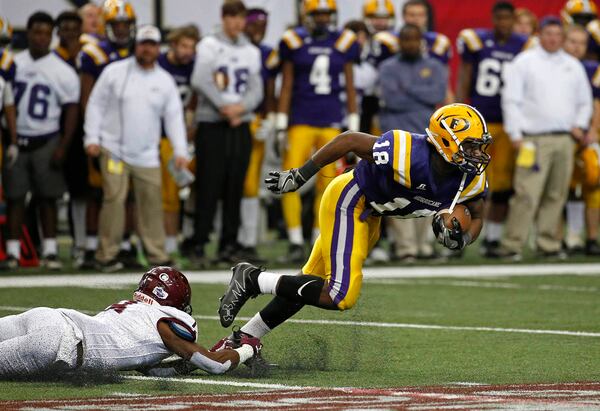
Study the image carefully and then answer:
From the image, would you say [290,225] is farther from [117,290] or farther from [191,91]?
[117,290]

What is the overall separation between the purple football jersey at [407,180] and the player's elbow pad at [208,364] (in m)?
1.13

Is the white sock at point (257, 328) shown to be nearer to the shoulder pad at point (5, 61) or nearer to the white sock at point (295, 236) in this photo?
the shoulder pad at point (5, 61)

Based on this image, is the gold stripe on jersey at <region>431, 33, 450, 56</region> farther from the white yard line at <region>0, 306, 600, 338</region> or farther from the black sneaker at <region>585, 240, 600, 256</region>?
the white yard line at <region>0, 306, 600, 338</region>

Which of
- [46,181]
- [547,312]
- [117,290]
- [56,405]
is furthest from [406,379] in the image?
[46,181]

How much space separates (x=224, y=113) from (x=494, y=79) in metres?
2.79

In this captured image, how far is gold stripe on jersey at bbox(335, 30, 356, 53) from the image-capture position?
42.0 ft

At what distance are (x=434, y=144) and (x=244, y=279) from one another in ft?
3.66

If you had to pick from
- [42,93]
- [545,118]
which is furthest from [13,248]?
[545,118]

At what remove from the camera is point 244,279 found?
22.8ft

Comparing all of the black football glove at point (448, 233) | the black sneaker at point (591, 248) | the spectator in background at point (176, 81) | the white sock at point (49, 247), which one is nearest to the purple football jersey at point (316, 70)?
the spectator in background at point (176, 81)

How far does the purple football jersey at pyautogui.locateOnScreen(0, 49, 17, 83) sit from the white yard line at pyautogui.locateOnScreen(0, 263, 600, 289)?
1.70 metres

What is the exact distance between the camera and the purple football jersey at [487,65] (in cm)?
1364

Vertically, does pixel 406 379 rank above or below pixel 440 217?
below

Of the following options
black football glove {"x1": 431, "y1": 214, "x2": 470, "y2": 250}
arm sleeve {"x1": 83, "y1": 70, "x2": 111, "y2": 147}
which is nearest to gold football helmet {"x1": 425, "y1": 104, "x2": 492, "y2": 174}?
black football glove {"x1": 431, "y1": 214, "x2": 470, "y2": 250}
